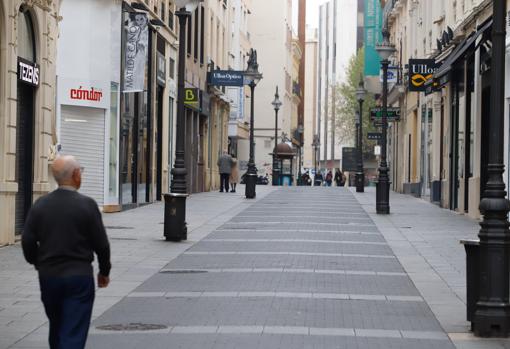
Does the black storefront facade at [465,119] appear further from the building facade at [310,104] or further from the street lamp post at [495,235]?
the building facade at [310,104]

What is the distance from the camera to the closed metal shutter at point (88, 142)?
27188mm

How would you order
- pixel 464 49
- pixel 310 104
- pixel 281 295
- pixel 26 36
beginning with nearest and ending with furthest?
pixel 281 295, pixel 26 36, pixel 464 49, pixel 310 104

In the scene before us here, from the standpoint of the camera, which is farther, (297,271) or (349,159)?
(349,159)

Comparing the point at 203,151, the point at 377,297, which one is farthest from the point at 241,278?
the point at 203,151

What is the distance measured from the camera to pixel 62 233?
6.98 m

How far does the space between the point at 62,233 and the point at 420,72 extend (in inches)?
1157

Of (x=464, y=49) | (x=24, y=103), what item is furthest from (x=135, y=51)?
(x=24, y=103)

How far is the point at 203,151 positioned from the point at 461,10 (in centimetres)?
1708

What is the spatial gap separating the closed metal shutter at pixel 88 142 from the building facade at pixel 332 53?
10163 centimetres

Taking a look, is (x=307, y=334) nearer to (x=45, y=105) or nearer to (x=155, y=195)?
(x=45, y=105)

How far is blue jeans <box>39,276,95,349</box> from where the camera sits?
6953mm

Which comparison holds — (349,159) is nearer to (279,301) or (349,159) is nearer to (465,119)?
(465,119)

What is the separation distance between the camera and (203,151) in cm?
4841

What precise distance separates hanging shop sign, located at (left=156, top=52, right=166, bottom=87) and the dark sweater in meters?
27.9
